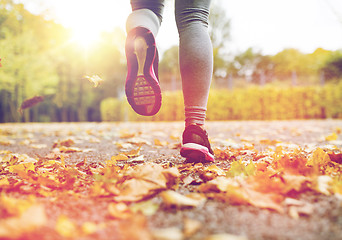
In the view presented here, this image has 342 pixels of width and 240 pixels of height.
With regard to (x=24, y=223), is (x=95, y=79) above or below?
above

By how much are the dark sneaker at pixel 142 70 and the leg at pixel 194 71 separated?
145 mm

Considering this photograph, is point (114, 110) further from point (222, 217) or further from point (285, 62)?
point (285, 62)

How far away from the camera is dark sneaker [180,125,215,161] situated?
1263mm

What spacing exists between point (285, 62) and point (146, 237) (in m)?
31.0

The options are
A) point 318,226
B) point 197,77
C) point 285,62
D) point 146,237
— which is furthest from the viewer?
point 285,62

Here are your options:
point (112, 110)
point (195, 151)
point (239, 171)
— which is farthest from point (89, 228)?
point (112, 110)

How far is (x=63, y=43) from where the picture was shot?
46.3ft

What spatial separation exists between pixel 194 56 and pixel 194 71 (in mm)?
66

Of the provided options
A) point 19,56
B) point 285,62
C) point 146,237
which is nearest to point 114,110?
point 19,56

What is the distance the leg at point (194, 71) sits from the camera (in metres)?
1.28

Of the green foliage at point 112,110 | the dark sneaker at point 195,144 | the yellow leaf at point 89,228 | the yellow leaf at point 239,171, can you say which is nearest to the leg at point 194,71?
the dark sneaker at point 195,144

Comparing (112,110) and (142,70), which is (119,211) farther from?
(112,110)

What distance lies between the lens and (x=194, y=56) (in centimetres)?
Answer: 129

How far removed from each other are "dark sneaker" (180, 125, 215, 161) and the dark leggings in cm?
5
